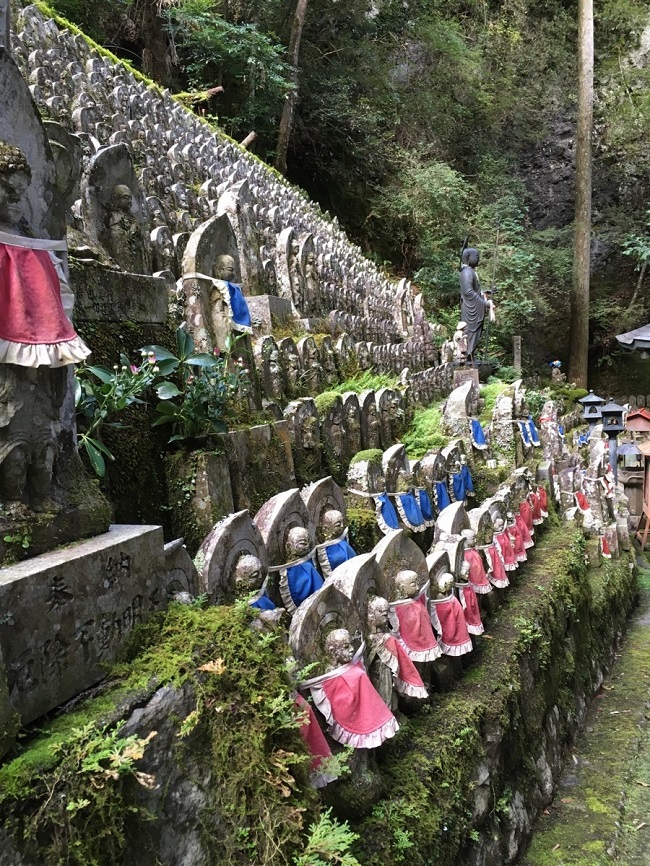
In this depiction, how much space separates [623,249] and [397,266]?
22.7ft

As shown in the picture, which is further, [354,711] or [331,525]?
[331,525]

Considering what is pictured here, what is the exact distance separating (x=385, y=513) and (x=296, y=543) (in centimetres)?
151

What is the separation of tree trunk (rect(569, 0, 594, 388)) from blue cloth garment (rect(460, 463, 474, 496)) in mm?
12187

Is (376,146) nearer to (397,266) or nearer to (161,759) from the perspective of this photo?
(397,266)

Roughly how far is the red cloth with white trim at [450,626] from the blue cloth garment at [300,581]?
36.4 inches

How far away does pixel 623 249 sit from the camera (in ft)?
61.5

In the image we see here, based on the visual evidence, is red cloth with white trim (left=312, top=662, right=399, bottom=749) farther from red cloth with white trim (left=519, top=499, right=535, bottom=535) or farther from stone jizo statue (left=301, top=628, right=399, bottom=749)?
red cloth with white trim (left=519, top=499, right=535, bottom=535)

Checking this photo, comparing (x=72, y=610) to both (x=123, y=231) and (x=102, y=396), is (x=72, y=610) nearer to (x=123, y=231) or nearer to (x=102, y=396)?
(x=102, y=396)

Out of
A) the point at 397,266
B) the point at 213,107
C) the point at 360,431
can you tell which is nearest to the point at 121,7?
the point at 213,107

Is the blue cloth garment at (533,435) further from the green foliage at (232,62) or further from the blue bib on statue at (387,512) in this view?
the green foliage at (232,62)

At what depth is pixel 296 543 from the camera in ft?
9.98

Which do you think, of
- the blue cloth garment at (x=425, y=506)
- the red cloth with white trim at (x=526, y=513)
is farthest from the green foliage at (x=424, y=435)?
the blue cloth garment at (x=425, y=506)

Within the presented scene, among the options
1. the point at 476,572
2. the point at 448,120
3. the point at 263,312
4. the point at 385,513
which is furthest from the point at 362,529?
the point at 448,120

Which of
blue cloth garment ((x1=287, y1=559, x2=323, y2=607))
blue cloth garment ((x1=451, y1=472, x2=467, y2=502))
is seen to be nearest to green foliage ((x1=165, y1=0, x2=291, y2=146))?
blue cloth garment ((x1=451, y1=472, x2=467, y2=502))
